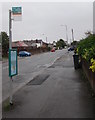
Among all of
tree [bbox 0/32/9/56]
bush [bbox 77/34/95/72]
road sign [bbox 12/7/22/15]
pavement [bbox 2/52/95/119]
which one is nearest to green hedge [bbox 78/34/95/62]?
bush [bbox 77/34/95/72]

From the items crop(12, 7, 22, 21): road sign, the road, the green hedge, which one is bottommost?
the road

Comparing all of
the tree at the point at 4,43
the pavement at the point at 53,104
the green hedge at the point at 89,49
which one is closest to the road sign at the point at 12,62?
the pavement at the point at 53,104

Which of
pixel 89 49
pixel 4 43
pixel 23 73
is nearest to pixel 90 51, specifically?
pixel 89 49

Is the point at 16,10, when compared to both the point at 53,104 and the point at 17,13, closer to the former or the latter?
the point at 17,13

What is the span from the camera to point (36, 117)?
17.2 feet

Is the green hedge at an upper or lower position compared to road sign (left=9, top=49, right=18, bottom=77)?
upper

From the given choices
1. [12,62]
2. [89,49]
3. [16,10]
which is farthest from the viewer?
[89,49]

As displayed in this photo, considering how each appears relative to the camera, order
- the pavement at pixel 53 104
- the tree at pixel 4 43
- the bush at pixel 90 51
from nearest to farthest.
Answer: the pavement at pixel 53 104 < the bush at pixel 90 51 < the tree at pixel 4 43

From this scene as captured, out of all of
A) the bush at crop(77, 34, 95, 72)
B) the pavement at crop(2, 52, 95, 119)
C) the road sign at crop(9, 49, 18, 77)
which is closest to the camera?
the pavement at crop(2, 52, 95, 119)

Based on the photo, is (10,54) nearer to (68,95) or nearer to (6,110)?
(6,110)

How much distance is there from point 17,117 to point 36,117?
18.7 inches

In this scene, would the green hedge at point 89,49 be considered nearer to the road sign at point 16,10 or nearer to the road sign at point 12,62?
the road sign at point 12,62

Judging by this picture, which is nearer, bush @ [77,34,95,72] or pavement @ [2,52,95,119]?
pavement @ [2,52,95,119]

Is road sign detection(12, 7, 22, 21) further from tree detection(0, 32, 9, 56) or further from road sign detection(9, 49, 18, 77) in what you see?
tree detection(0, 32, 9, 56)
